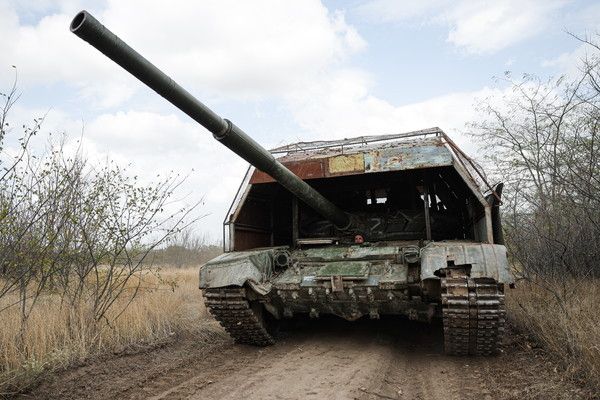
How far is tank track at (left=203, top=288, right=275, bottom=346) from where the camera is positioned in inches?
214

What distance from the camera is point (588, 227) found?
26.1 ft

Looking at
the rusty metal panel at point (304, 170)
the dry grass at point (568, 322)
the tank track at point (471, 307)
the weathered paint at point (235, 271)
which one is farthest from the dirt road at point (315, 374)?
the rusty metal panel at point (304, 170)

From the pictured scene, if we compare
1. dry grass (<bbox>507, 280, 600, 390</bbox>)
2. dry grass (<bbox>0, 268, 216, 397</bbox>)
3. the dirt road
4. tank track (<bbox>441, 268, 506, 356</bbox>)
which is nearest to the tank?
tank track (<bbox>441, 268, 506, 356</bbox>)

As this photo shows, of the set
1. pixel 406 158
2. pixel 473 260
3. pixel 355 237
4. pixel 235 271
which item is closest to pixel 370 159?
pixel 406 158

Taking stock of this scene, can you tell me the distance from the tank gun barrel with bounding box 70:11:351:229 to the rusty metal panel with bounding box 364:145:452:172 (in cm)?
84

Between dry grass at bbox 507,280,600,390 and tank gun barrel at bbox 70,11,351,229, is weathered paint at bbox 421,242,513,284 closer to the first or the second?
dry grass at bbox 507,280,600,390

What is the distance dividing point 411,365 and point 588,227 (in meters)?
4.74

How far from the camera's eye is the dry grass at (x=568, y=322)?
3.93 metres

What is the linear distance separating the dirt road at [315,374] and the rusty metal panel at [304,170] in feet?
6.83

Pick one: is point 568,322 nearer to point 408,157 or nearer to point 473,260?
point 473,260

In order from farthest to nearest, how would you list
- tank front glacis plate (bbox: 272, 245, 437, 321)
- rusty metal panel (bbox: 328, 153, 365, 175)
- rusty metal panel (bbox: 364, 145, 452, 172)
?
1. rusty metal panel (bbox: 328, 153, 365, 175)
2. rusty metal panel (bbox: 364, 145, 452, 172)
3. tank front glacis plate (bbox: 272, 245, 437, 321)

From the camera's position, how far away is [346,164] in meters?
6.35

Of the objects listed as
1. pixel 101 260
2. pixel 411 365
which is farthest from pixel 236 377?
pixel 101 260

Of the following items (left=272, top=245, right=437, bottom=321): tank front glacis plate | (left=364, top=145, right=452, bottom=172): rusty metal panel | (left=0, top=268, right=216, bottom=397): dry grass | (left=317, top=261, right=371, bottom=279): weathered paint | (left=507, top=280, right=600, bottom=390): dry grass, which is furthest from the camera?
(left=364, top=145, right=452, bottom=172): rusty metal panel
